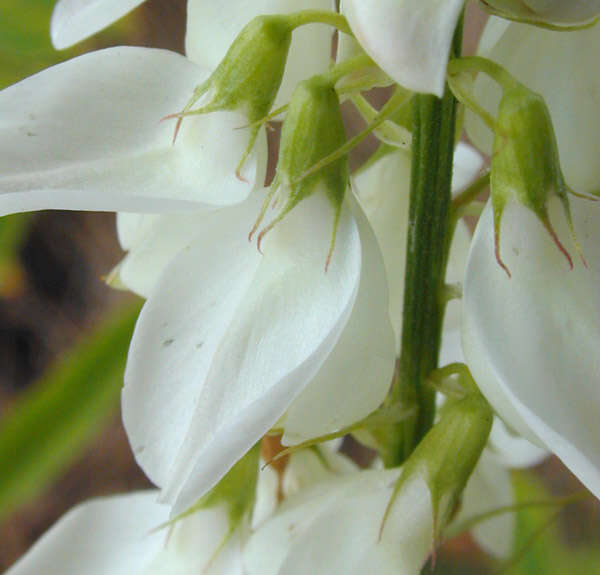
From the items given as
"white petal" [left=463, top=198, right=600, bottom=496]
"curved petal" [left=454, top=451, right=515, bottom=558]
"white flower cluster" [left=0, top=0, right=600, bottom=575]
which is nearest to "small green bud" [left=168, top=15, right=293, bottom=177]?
"white flower cluster" [left=0, top=0, right=600, bottom=575]

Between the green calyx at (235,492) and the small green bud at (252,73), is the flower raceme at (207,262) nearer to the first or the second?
the small green bud at (252,73)

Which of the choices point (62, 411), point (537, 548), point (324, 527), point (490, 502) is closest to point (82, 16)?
point (324, 527)

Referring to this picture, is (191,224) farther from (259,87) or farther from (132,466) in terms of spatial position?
(132,466)

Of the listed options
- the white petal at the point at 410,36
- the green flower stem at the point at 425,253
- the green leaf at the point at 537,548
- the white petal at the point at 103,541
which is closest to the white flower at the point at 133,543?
the white petal at the point at 103,541

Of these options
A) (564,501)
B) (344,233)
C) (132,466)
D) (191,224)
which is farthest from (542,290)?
(132,466)

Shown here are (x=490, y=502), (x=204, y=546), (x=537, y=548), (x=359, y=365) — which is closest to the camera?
(x=359, y=365)

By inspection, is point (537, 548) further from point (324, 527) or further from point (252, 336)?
point (252, 336)
